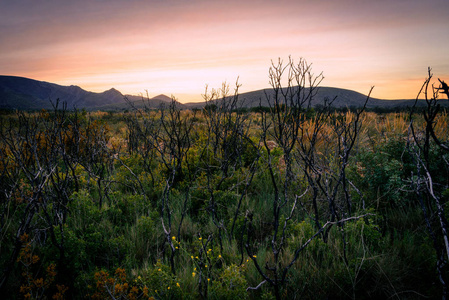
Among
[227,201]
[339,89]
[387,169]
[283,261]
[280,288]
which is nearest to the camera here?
[280,288]

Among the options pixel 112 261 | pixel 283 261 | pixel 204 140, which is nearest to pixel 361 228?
pixel 283 261

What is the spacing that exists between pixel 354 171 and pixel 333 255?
76.2 inches

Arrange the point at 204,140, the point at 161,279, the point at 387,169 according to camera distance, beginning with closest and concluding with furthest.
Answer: the point at 161,279, the point at 387,169, the point at 204,140

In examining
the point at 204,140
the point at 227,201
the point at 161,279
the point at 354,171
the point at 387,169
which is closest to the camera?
the point at 161,279

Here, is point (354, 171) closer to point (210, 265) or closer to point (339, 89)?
point (210, 265)

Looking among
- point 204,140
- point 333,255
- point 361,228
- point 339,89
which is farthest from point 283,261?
point 339,89

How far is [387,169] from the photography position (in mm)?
2980

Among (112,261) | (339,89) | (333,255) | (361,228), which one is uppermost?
(339,89)

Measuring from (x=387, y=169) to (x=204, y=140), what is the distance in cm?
365

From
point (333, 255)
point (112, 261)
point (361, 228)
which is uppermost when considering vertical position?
point (361, 228)

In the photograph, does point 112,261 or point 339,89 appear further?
point 339,89

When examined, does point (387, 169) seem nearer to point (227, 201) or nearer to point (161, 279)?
point (227, 201)

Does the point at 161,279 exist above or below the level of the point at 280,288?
above

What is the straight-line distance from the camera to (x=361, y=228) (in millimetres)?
2322
